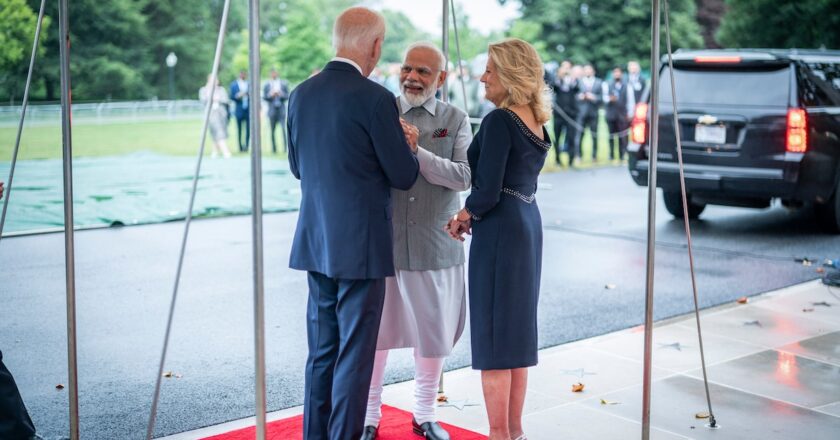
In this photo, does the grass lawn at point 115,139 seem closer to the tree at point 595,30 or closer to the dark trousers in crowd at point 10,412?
the dark trousers in crowd at point 10,412

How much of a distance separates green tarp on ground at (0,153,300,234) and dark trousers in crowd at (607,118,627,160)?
736cm

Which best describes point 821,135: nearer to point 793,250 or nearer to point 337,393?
point 793,250

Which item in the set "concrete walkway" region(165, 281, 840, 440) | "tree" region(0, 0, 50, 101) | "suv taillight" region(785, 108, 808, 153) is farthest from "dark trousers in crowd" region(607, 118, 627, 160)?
"concrete walkway" region(165, 281, 840, 440)

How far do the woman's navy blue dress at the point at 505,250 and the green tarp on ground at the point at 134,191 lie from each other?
879 centimetres

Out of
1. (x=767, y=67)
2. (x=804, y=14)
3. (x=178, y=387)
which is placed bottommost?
(x=178, y=387)

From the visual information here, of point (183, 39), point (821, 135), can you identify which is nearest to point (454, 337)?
point (821, 135)

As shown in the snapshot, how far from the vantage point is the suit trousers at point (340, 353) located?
13.7 feet

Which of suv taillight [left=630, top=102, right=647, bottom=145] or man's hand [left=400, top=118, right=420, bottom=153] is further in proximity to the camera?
suv taillight [left=630, top=102, right=647, bottom=145]

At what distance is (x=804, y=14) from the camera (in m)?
29.8

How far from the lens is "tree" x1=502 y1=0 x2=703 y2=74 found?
5550 centimetres

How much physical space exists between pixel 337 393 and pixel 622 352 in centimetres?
294

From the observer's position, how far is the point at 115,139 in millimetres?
28047

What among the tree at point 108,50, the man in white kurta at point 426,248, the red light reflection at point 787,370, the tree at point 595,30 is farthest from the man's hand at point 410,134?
the tree at point 595,30

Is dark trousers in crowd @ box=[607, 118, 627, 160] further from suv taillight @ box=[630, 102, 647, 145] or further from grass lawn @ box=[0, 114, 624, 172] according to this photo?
suv taillight @ box=[630, 102, 647, 145]
